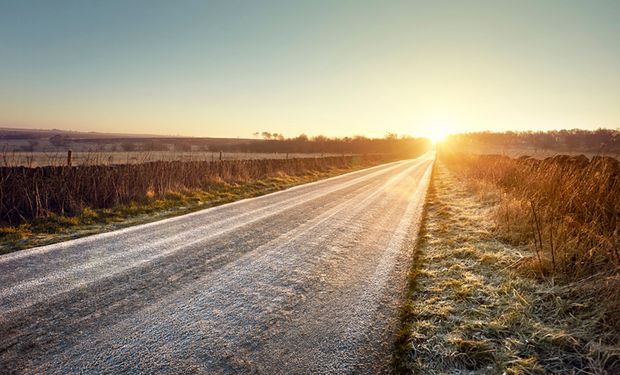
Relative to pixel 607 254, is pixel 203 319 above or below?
below

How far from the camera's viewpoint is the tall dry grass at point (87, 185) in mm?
7852

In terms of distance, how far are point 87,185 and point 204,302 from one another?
7.92m

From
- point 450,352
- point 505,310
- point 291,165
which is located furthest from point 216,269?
point 291,165

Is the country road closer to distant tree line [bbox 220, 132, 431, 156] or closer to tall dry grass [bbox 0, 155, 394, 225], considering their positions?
tall dry grass [bbox 0, 155, 394, 225]

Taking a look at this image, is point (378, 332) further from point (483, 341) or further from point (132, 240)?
point (132, 240)

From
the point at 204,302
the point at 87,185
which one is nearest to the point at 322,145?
the point at 87,185

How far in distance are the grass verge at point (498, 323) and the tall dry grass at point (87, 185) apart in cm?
864

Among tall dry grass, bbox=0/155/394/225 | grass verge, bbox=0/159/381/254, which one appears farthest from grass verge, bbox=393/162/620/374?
tall dry grass, bbox=0/155/394/225

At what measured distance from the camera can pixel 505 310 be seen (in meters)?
3.69

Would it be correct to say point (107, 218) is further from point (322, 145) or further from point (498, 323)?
point (322, 145)

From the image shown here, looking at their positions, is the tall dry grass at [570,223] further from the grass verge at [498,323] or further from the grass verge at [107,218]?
the grass verge at [107,218]

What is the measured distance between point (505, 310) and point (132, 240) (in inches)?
239

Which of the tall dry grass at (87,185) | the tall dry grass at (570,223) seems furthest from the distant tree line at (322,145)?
the tall dry grass at (570,223)

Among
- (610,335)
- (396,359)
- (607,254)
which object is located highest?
(607,254)
